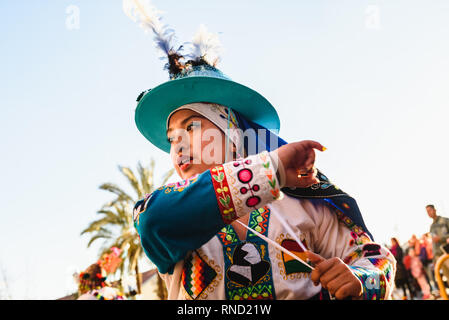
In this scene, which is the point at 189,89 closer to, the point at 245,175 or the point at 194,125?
the point at 194,125

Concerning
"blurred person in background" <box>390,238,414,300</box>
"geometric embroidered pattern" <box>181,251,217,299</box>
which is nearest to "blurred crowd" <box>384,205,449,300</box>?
"blurred person in background" <box>390,238,414,300</box>

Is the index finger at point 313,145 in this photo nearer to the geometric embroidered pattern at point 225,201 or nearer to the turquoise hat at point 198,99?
the geometric embroidered pattern at point 225,201

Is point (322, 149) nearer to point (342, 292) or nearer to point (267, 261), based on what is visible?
point (342, 292)

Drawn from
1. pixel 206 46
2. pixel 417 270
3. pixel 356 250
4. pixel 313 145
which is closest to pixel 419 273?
pixel 417 270

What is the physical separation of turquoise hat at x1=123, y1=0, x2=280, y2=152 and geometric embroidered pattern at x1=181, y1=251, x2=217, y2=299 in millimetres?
921

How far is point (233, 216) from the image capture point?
1.14 m

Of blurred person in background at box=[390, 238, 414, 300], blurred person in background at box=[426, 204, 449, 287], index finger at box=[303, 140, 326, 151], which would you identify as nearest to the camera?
index finger at box=[303, 140, 326, 151]

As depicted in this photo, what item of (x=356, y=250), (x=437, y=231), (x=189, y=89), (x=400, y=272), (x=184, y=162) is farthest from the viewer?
(x=400, y=272)

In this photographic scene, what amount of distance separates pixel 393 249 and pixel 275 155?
9883 millimetres

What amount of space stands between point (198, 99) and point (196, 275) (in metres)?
0.98

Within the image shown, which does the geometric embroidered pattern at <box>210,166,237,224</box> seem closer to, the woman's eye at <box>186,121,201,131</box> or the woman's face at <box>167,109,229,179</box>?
the woman's face at <box>167,109,229,179</box>

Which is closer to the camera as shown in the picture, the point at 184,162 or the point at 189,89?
the point at 184,162

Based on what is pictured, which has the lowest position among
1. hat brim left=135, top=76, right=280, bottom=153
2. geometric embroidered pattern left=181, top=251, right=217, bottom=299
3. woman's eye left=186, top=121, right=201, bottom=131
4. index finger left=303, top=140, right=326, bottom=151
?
geometric embroidered pattern left=181, top=251, right=217, bottom=299

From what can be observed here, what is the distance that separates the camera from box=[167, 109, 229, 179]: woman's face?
1.72 metres
